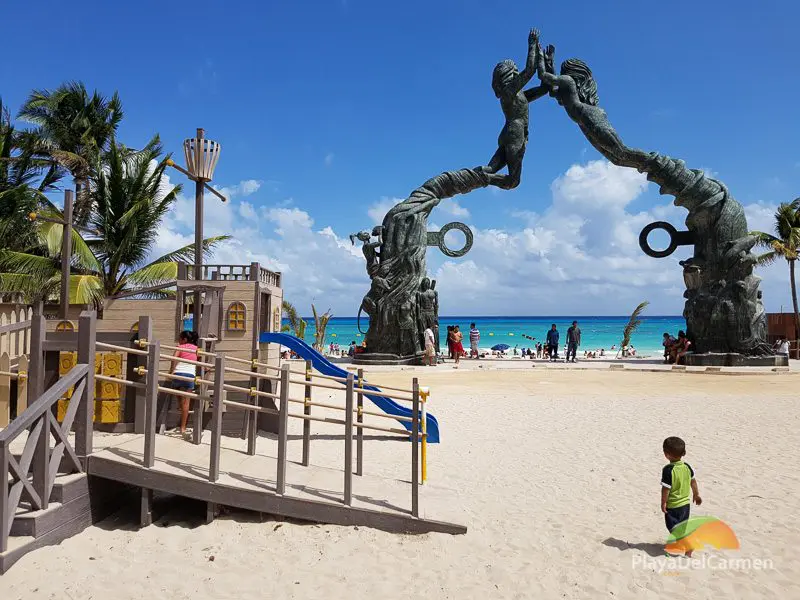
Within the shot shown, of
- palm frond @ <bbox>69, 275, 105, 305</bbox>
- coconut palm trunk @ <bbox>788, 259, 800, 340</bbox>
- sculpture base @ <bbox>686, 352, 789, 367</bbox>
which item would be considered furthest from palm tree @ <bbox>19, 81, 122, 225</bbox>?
coconut palm trunk @ <bbox>788, 259, 800, 340</bbox>

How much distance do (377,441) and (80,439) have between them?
4.74 metres

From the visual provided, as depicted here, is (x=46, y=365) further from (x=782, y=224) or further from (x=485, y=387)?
(x=782, y=224)

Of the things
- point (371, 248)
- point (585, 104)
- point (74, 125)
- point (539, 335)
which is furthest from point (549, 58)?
point (539, 335)

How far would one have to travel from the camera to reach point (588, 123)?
22.4 meters

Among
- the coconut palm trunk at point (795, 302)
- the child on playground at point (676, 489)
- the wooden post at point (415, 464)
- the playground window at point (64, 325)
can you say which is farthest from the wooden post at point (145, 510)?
the coconut palm trunk at point (795, 302)

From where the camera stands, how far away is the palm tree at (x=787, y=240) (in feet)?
88.0

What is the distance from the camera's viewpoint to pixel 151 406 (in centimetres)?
520

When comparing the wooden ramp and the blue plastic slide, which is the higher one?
the blue plastic slide

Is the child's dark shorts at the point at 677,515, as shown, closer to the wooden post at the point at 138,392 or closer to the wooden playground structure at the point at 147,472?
the wooden playground structure at the point at 147,472

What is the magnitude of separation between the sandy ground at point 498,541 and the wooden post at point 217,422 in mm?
513

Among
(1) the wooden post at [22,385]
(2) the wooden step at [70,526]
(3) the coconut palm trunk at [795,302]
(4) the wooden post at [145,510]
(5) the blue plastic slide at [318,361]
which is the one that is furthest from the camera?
(3) the coconut palm trunk at [795,302]

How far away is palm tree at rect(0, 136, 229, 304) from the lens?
51.5ft

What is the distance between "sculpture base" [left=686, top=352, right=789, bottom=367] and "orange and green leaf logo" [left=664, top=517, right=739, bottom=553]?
1775 centimetres
